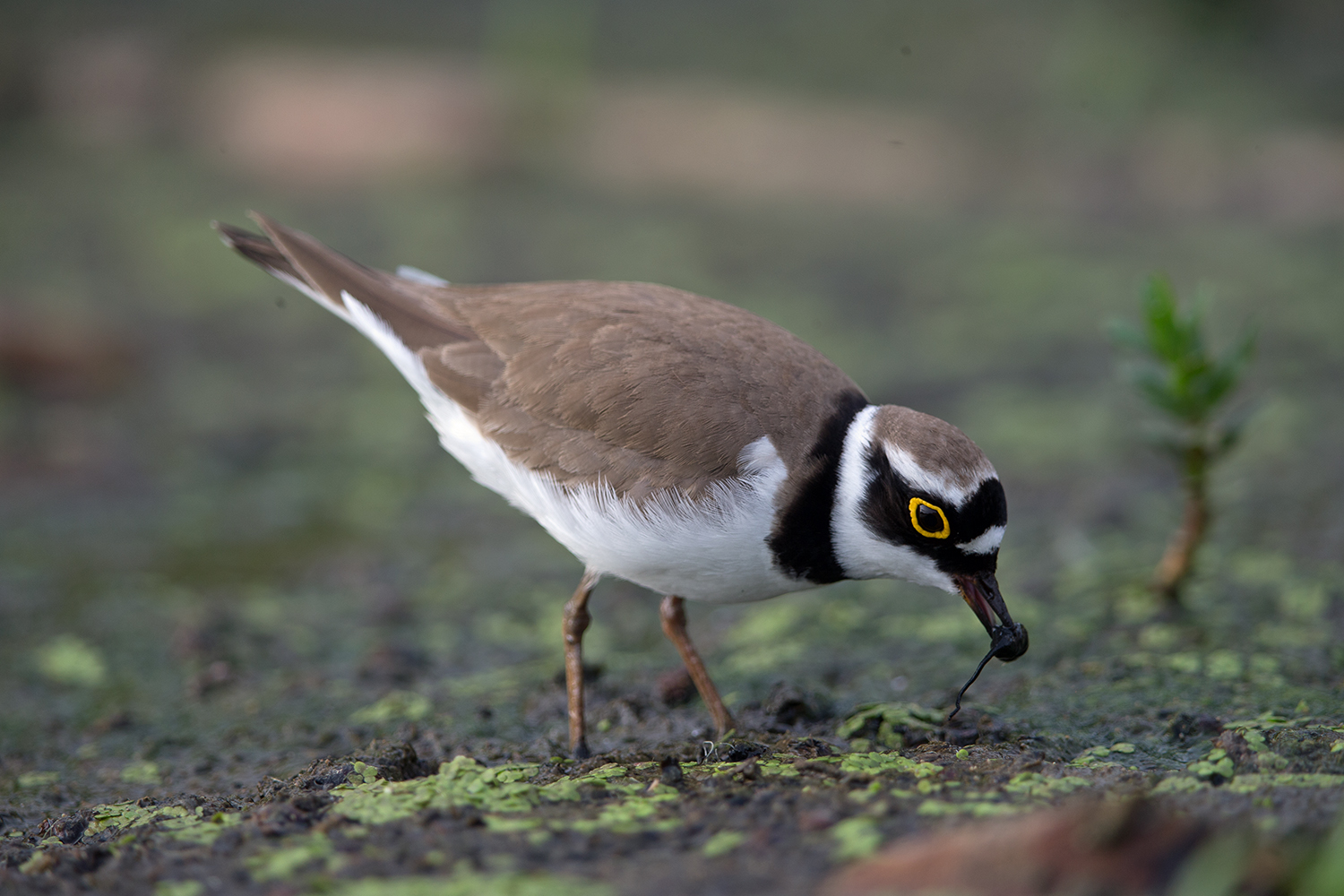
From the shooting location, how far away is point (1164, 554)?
645cm

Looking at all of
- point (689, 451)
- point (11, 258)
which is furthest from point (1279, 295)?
point (11, 258)

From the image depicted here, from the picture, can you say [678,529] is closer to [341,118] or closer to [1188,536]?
[1188,536]

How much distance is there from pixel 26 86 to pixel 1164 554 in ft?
44.2

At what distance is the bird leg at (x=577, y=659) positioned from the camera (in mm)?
4684

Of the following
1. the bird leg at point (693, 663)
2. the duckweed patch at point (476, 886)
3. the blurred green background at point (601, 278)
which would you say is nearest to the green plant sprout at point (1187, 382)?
the blurred green background at point (601, 278)

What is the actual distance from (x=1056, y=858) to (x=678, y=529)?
1.85 m

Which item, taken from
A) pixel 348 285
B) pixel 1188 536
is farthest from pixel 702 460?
pixel 1188 536

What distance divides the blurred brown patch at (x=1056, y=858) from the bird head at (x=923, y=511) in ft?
4.35

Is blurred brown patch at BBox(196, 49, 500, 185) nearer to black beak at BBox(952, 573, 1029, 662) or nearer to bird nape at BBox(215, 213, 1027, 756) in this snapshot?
bird nape at BBox(215, 213, 1027, 756)

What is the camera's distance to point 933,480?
13.3 feet

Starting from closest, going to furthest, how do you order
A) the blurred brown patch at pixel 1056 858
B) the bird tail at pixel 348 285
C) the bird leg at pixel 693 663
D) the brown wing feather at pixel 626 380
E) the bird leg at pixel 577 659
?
the blurred brown patch at pixel 1056 858, the brown wing feather at pixel 626 380, the bird leg at pixel 577 659, the bird leg at pixel 693 663, the bird tail at pixel 348 285

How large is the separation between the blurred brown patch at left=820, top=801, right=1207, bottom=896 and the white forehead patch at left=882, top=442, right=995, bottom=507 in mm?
1307

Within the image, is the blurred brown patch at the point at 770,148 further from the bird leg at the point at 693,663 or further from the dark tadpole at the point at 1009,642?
the dark tadpole at the point at 1009,642

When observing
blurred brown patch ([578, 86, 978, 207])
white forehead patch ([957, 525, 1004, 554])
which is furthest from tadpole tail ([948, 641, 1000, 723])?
blurred brown patch ([578, 86, 978, 207])
